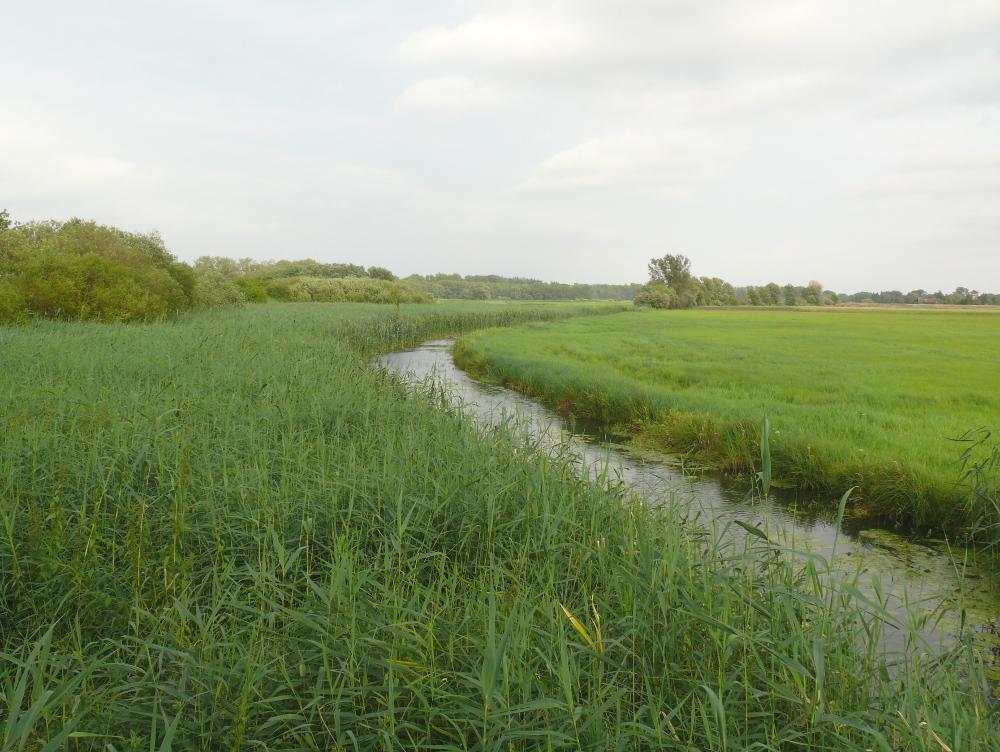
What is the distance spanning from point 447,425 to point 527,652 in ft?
14.6

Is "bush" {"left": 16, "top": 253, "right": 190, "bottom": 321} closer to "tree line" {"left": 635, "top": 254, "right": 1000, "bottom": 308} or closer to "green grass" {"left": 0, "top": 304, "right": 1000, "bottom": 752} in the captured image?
"green grass" {"left": 0, "top": 304, "right": 1000, "bottom": 752}

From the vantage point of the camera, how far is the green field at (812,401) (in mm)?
7785

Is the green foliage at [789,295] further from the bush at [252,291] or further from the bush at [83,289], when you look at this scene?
the bush at [83,289]

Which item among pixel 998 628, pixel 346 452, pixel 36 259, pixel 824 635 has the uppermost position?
pixel 36 259

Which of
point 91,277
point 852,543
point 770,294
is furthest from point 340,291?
point 770,294

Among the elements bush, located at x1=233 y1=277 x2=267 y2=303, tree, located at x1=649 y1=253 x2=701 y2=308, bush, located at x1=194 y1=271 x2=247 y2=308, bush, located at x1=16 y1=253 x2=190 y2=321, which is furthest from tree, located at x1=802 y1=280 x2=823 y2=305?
bush, located at x1=16 y1=253 x2=190 y2=321

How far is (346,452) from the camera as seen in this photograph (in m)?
5.75

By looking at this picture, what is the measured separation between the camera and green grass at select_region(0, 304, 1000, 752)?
248cm

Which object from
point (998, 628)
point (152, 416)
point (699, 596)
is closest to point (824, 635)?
point (699, 596)

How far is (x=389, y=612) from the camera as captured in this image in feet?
10.4

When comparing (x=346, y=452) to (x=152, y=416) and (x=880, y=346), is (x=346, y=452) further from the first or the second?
(x=880, y=346)

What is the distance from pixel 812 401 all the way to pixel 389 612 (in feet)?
40.2

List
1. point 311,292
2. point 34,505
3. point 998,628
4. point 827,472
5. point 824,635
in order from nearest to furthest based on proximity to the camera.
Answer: point 824,635
point 34,505
point 998,628
point 827,472
point 311,292

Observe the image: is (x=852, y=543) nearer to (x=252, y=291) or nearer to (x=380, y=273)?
(x=252, y=291)
